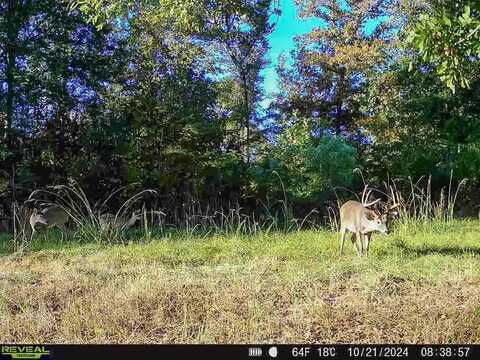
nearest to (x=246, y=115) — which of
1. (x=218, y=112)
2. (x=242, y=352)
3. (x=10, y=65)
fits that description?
(x=218, y=112)

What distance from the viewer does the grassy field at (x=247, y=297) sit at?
159 inches

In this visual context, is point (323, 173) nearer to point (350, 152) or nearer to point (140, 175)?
point (350, 152)

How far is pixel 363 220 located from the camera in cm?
626

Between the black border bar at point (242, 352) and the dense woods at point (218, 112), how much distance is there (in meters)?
8.38

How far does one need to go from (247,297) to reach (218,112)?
10823mm

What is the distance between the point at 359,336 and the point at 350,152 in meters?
9.33

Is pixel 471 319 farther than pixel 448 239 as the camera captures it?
No

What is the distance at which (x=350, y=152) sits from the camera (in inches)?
511

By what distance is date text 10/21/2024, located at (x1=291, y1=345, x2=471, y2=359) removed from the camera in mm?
3145

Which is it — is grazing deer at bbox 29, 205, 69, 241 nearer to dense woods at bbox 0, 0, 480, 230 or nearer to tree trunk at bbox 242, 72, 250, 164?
dense woods at bbox 0, 0, 480, 230

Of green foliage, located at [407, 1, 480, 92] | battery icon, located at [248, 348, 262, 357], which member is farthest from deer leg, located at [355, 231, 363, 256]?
battery icon, located at [248, 348, 262, 357]

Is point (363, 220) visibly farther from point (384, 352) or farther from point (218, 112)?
point (218, 112)

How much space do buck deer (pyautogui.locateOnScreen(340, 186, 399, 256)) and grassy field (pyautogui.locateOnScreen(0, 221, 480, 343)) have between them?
9.6 inches

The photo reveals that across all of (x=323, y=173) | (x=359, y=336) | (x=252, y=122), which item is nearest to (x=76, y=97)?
(x=252, y=122)
